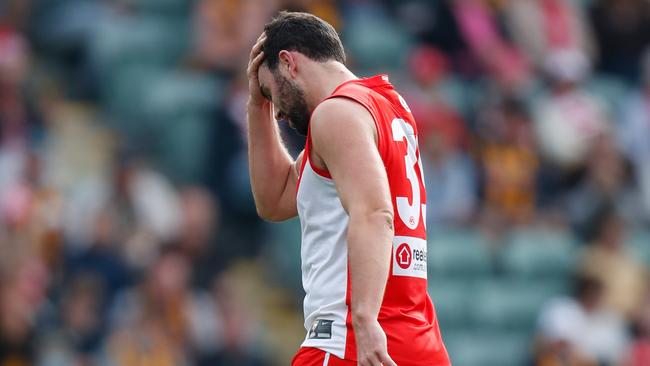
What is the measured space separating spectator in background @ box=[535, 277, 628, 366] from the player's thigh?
606 centimetres

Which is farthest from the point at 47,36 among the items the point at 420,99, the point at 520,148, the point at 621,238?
the point at 621,238

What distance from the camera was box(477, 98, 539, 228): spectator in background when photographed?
12.3 metres

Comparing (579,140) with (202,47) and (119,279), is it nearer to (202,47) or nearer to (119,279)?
(202,47)

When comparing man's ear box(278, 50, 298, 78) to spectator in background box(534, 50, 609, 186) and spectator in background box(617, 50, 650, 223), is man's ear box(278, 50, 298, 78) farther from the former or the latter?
spectator in background box(617, 50, 650, 223)

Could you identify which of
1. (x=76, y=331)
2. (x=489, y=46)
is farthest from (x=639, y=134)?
(x=76, y=331)

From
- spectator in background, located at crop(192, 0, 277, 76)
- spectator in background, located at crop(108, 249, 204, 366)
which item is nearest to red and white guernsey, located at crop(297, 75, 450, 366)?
spectator in background, located at crop(108, 249, 204, 366)

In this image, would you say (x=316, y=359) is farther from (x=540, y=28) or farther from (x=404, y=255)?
(x=540, y=28)

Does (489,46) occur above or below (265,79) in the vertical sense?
above

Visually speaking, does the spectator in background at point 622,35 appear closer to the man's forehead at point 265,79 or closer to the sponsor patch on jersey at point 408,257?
the man's forehead at point 265,79

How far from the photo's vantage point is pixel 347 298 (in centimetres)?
490

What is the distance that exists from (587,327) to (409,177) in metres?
6.74

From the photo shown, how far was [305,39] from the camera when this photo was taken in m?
5.08

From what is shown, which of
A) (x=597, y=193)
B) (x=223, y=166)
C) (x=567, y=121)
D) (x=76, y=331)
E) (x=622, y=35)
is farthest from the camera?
(x=622, y=35)

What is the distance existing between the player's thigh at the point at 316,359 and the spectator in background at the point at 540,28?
988cm
